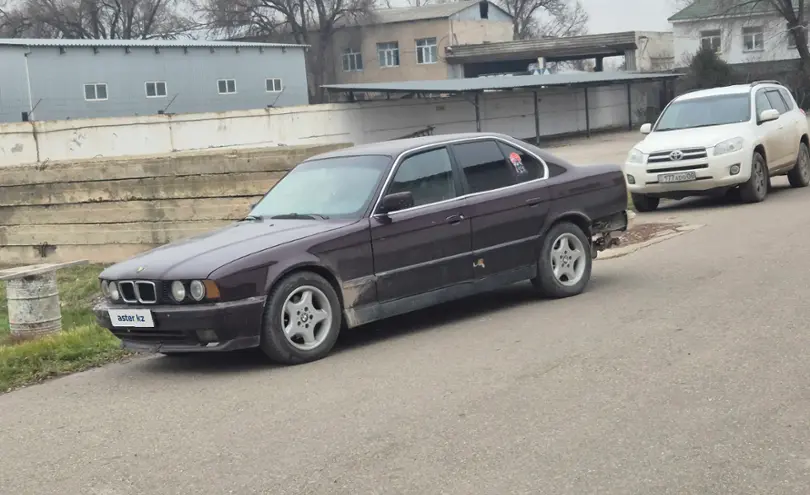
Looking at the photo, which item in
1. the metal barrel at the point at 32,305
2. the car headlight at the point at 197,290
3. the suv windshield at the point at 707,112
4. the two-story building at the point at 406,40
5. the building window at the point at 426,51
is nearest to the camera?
the car headlight at the point at 197,290

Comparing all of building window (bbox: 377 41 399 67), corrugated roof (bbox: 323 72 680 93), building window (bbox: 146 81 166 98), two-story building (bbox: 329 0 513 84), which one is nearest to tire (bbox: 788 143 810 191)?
corrugated roof (bbox: 323 72 680 93)

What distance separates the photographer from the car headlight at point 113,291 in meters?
7.57

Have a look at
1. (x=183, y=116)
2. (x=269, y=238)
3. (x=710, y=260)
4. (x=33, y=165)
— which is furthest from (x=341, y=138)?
(x=269, y=238)

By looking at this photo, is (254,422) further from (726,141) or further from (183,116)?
(183,116)

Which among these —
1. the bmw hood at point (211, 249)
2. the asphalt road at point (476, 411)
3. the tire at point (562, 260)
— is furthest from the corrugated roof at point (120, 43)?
the asphalt road at point (476, 411)

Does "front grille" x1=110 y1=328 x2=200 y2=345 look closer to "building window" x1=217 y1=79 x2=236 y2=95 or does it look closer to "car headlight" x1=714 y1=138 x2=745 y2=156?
"car headlight" x1=714 y1=138 x2=745 y2=156

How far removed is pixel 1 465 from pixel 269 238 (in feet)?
8.98

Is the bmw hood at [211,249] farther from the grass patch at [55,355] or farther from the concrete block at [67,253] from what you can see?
the concrete block at [67,253]

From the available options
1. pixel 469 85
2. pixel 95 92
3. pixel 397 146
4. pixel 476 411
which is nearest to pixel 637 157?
pixel 397 146

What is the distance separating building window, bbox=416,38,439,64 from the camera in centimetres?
8094

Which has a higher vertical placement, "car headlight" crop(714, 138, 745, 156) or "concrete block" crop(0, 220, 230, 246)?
"car headlight" crop(714, 138, 745, 156)

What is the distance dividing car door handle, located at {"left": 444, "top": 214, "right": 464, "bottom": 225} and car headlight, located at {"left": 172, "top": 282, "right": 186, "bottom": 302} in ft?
7.70

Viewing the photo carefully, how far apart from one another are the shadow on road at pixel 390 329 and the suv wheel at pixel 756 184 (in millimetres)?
6461

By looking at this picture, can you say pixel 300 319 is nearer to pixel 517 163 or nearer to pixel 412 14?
pixel 517 163
